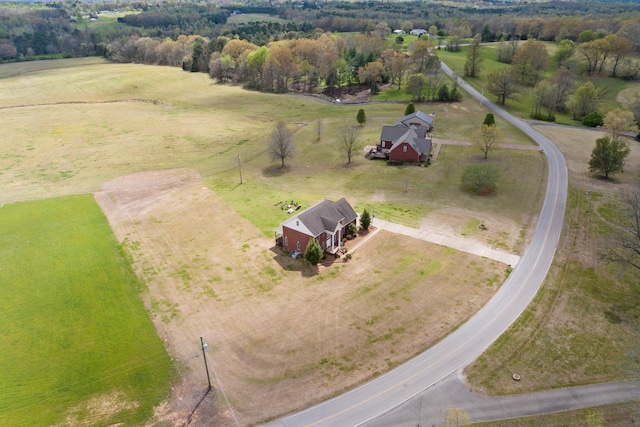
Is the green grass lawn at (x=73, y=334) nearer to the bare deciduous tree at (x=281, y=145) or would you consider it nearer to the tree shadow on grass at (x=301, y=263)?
the tree shadow on grass at (x=301, y=263)

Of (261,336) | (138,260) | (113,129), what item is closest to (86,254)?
(138,260)

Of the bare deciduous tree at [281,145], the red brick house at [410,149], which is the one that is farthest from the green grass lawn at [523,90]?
the bare deciduous tree at [281,145]

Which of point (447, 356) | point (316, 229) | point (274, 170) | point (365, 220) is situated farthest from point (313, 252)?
point (274, 170)

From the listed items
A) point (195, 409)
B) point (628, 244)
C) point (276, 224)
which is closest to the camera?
point (195, 409)

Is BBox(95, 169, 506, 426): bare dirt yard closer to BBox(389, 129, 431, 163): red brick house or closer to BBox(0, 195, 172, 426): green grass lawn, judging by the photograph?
BBox(0, 195, 172, 426): green grass lawn

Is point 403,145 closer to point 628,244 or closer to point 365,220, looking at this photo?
point 365,220

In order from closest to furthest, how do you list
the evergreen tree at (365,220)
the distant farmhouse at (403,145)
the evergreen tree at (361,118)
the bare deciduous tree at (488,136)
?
the evergreen tree at (365,220) → the bare deciduous tree at (488,136) → the distant farmhouse at (403,145) → the evergreen tree at (361,118)

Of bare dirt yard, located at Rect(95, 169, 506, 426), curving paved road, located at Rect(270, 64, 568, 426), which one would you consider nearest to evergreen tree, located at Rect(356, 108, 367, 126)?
bare dirt yard, located at Rect(95, 169, 506, 426)
